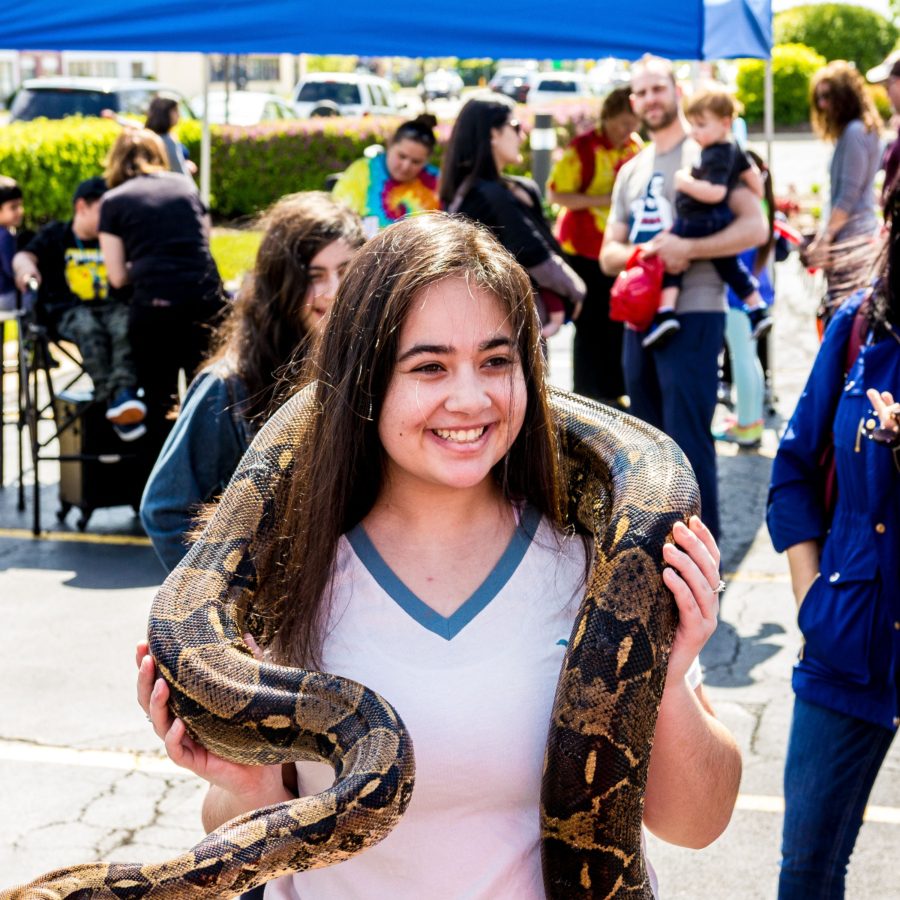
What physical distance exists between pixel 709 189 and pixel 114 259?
12.5 ft

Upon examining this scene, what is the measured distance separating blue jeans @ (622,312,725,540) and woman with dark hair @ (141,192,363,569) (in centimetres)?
362

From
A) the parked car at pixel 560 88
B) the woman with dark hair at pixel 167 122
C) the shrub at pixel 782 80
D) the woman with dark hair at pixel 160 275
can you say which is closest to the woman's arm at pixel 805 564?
the woman with dark hair at pixel 160 275

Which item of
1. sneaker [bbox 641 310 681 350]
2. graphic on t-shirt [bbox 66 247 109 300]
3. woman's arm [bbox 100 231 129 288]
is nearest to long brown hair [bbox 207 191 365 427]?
sneaker [bbox 641 310 681 350]

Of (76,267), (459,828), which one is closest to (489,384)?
(459,828)

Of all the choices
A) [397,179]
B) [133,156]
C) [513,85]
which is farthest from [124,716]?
[513,85]

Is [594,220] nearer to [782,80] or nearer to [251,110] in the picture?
[251,110]

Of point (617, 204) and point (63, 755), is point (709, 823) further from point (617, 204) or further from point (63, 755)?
point (617, 204)

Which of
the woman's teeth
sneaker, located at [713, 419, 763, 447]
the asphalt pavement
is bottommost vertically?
the asphalt pavement

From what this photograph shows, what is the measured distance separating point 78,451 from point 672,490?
6.46 metres

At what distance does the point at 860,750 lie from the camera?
3318mm

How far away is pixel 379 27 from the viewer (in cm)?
819

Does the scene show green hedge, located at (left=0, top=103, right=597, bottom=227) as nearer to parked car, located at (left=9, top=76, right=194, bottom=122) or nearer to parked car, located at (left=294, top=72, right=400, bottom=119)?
parked car, located at (left=9, top=76, right=194, bottom=122)

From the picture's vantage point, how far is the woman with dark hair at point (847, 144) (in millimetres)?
10344

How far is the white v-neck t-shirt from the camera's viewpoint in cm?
238
